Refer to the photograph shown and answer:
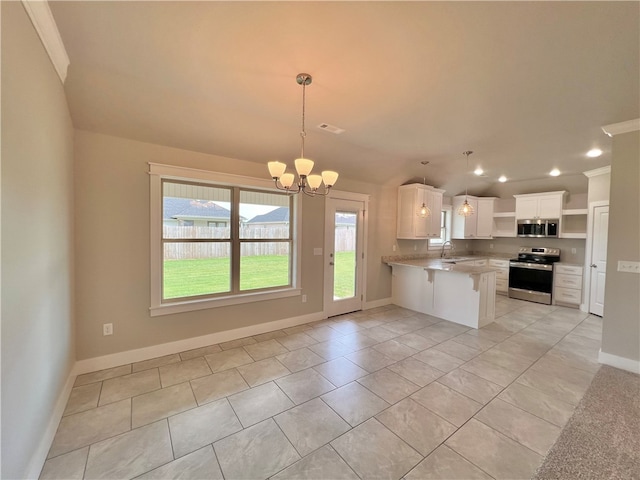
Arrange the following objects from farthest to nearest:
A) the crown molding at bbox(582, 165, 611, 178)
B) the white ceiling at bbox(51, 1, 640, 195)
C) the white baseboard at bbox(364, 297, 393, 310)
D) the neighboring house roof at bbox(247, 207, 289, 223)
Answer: the white baseboard at bbox(364, 297, 393, 310), the crown molding at bbox(582, 165, 611, 178), the neighboring house roof at bbox(247, 207, 289, 223), the white ceiling at bbox(51, 1, 640, 195)

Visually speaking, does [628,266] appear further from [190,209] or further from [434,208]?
[190,209]

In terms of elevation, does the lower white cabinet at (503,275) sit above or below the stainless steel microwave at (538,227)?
below

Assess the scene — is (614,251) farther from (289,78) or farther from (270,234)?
(270,234)

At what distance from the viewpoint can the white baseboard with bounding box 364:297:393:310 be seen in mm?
4977

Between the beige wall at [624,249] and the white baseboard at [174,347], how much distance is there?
149 inches

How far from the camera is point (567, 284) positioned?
5.21m

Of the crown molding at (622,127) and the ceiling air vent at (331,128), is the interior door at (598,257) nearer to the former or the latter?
the crown molding at (622,127)

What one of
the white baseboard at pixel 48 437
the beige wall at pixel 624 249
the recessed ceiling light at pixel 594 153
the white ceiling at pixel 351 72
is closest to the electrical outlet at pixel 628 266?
the beige wall at pixel 624 249

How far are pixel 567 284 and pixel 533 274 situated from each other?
552 millimetres

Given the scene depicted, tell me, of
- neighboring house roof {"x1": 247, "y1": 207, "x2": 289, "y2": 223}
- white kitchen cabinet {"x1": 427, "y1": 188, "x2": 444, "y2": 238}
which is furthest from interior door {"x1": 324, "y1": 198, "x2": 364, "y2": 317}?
white kitchen cabinet {"x1": 427, "y1": 188, "x2": 444, "y2": 238}

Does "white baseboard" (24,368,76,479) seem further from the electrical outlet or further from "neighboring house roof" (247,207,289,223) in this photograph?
the electrical outlet

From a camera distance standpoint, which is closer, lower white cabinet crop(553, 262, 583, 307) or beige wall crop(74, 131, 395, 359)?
beige wall crop(74, 131, 395, 359)

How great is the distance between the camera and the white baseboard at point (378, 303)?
16.3ft

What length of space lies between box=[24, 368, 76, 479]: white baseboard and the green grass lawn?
1.17 metres
